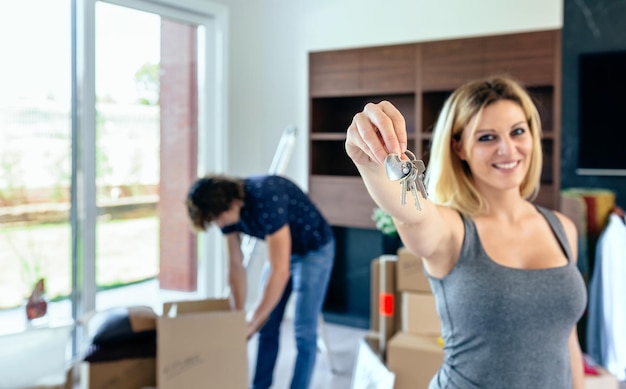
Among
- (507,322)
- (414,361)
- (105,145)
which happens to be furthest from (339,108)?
(507,322)

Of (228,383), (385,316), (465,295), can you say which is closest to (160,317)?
(228,383)

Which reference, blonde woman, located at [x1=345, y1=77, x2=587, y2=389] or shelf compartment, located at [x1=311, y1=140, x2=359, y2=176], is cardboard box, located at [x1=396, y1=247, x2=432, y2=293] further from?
shelf compartment, located at [x1=311, y1=140, x2=359, y2=176]

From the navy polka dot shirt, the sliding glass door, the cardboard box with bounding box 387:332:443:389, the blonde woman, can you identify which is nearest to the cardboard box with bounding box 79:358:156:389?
the navy polka dot shirt

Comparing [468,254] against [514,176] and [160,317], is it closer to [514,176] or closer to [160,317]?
[514,176]

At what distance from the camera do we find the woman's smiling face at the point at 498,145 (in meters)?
1.14

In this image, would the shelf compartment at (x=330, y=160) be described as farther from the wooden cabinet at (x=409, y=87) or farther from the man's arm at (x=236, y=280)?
the man's arm at (x=236, y=280)

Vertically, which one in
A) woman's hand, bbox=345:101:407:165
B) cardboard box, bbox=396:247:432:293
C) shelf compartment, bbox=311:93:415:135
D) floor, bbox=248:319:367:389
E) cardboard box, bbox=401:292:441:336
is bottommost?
floor, bbox=248:319:367:389

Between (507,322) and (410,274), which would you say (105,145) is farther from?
(507,322)

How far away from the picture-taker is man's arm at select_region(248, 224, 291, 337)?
2.42 m

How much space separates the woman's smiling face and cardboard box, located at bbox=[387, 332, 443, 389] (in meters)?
1.20

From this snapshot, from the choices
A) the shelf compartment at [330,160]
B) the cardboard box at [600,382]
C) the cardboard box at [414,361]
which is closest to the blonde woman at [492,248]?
the cardboard box at [600,382]

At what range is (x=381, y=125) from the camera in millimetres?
753

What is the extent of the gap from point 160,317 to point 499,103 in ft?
4.79

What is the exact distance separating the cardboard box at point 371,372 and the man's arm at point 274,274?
1.38ft
